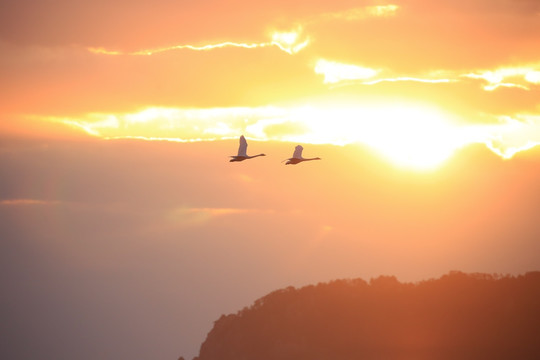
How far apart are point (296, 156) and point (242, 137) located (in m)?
9.03

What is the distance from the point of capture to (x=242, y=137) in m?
132

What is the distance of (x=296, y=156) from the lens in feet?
447
